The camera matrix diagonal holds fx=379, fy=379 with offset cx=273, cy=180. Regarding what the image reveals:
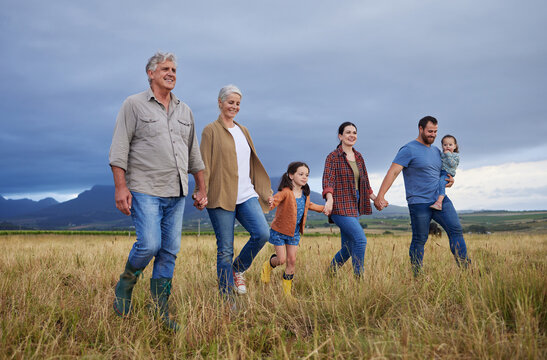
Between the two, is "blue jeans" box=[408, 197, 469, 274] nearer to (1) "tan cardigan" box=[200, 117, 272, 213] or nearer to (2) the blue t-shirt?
(2) the blue t-shirt

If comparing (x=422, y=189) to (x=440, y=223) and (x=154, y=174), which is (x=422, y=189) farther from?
(x=154, y=174)

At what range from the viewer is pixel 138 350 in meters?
2.74

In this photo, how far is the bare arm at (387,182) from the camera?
17.6 feet

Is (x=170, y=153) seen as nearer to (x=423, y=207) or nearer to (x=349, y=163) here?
(x=349, y=163)

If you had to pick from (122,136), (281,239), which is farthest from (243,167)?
(122,136)

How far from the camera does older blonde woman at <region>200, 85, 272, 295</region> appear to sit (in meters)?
4.31

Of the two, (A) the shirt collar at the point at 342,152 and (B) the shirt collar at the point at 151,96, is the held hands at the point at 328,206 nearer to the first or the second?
(A) the shirt collar at the point at 342,152

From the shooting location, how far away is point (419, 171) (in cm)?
553

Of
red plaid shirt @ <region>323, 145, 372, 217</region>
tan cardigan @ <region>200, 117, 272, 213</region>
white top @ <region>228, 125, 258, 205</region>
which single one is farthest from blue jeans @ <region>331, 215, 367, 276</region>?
tan cardigan @ <region>200, 117, 272, 213</region>

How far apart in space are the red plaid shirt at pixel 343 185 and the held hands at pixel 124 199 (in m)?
2.64

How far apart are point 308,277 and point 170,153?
8.09 feet

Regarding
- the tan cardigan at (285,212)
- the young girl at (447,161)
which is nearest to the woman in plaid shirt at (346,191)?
the tan cardigan at (285,212)

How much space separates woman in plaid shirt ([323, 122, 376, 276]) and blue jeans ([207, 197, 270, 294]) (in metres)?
1.03

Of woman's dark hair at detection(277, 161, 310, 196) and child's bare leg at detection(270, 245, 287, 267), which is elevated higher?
woman's dark hair at detection(277, 161, 310, 196)
